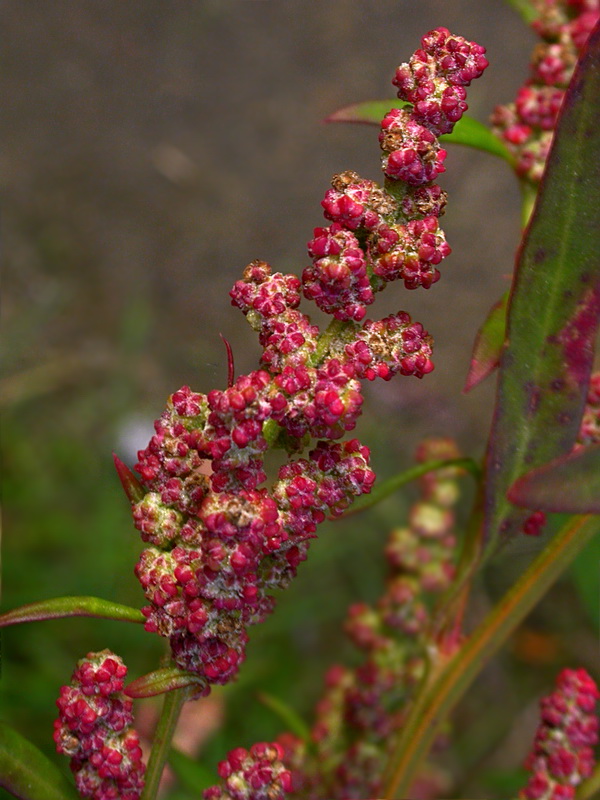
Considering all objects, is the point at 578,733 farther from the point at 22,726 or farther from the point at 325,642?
the point at 325,642

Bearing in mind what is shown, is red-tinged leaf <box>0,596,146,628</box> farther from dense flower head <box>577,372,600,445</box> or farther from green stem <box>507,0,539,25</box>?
green stem <box>507,0,539,25</box>

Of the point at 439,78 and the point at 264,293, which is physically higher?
the point at 439,78

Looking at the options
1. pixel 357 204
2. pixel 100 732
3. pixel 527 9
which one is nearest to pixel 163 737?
pixel 100 732

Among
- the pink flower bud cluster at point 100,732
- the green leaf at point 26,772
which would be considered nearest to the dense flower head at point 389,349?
the pink flower bud cluster at point 100,732

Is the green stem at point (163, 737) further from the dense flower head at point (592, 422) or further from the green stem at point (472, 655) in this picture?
the dense flower head at point (592, 422)

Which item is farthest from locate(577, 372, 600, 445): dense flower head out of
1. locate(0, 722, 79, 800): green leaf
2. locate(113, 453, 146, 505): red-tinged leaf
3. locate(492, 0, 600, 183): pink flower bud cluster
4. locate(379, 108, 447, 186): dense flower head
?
locate(0, 722, 79, 800): green leaf

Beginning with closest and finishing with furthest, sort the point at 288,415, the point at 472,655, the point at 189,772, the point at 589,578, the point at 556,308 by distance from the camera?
the point at 288,415, the point at 556,308, the point at 472,655, the point at 189,772, the point at 589,578

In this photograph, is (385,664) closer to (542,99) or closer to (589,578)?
(589,578)

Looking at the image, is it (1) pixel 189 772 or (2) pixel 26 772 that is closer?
(2) pixel 26 772
